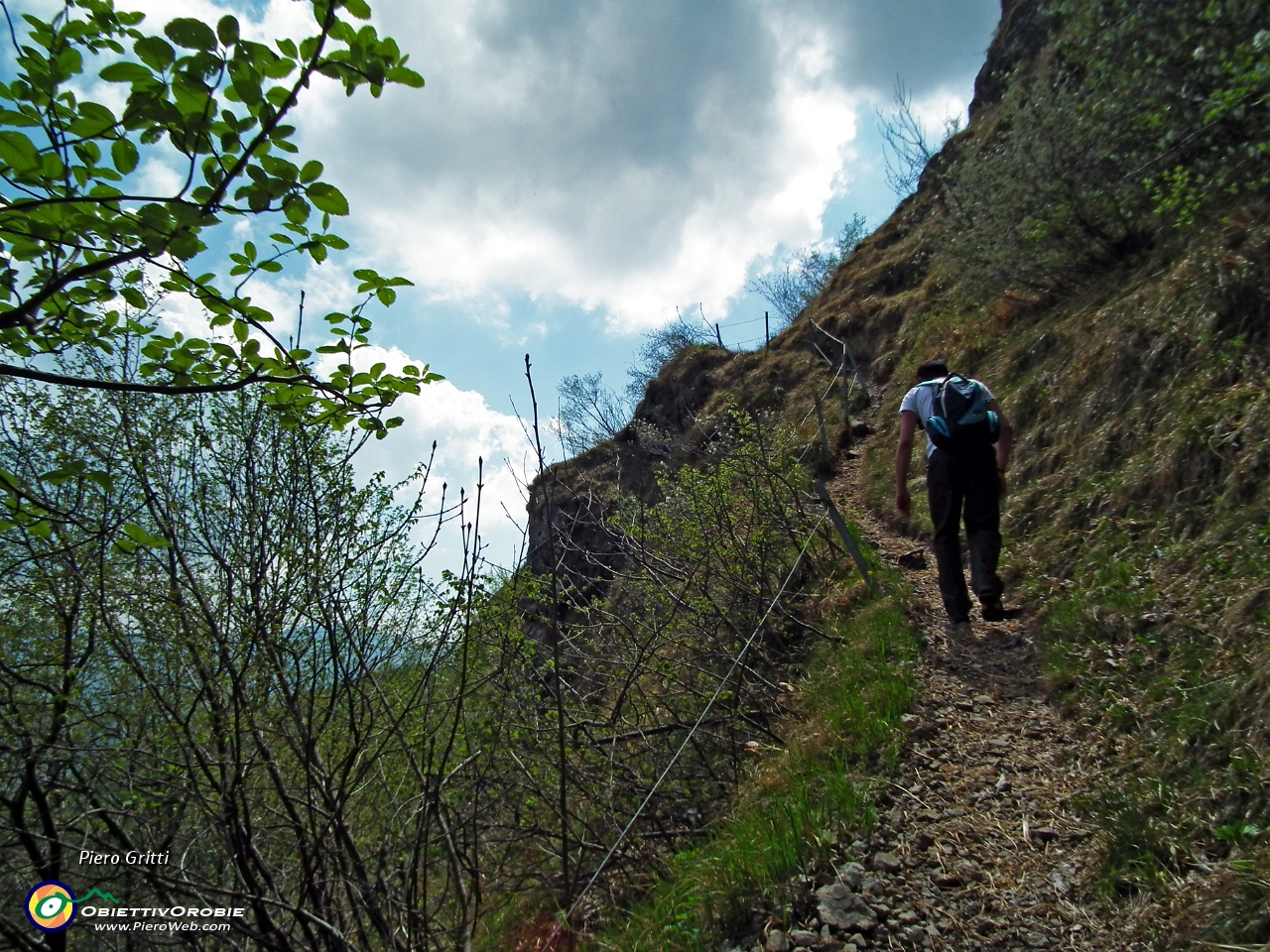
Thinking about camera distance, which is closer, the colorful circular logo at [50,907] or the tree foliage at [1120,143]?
the colorful circular logo at [50,907]

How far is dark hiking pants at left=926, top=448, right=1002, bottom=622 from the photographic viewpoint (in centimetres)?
453

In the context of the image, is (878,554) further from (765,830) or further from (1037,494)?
(765,830)

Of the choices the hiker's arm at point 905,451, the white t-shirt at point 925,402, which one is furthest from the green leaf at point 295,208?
the hiker's arm at point 905,451

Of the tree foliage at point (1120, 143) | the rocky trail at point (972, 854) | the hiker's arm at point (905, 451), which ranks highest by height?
the tree foliage at point (1120, 143)

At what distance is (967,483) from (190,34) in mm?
4710

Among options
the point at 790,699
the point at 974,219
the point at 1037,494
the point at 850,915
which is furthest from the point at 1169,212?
the point at 850,915

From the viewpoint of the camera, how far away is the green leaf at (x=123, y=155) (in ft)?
4.70

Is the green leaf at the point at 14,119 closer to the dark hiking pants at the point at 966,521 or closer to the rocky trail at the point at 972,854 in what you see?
the rocky trail at the point at 972,854

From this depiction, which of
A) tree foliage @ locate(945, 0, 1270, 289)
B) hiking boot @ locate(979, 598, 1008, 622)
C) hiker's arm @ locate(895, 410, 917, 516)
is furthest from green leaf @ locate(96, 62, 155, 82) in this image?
tree foliage @ locate(945, 0, 1270, 289)

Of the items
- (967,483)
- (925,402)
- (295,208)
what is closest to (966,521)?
(967,483)

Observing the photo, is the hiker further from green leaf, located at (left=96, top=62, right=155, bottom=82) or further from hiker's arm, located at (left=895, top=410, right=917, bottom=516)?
green leaf, located at (left=96, top=62, right=155, bottom=82)

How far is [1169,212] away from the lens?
755 cm

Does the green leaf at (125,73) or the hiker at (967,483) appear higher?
the green leaf at (125,73)

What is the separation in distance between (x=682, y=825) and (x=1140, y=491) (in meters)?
4.04
